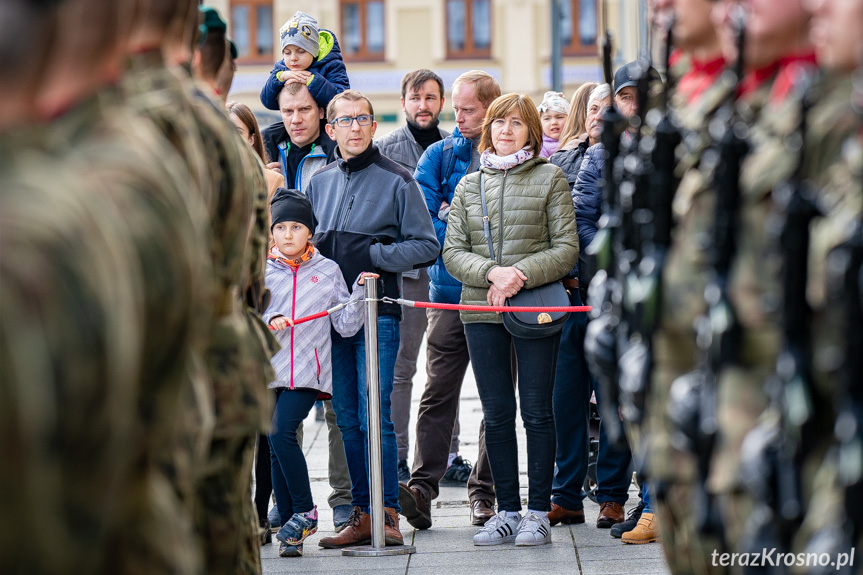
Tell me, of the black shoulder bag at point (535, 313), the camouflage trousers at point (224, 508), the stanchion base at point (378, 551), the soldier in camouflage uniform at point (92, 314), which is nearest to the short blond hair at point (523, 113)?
the black shoulder bag at point (535, 313)

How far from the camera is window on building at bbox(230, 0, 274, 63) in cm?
2839

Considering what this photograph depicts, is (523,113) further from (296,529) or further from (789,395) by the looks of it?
(789,395)

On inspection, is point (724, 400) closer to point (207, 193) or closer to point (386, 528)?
point (207, 193)

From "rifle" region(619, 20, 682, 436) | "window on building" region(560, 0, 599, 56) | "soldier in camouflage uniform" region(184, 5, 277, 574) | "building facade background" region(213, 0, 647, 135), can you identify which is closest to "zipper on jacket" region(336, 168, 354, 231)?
"soldier in camouflage uniform" region(184, 5, 277, 574)

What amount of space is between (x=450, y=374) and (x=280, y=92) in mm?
1794

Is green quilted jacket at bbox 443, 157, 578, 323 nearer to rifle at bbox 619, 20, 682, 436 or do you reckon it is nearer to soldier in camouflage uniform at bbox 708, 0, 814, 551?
rifle at bbox 619, 20, 682, 436

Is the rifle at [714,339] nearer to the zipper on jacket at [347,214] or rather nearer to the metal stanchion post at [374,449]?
the metal stanchion post at [374,449]

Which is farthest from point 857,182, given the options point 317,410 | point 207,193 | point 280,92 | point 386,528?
point 317,410

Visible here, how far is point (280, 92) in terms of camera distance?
655 centimetres

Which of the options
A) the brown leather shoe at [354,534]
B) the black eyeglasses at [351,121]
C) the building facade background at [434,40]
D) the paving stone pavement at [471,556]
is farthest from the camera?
the building facade background at [434,40]

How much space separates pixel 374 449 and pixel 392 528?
38cm

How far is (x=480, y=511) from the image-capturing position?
5.69m

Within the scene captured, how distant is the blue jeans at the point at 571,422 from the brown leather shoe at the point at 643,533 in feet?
1.33

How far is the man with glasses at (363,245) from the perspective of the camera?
543 cm
